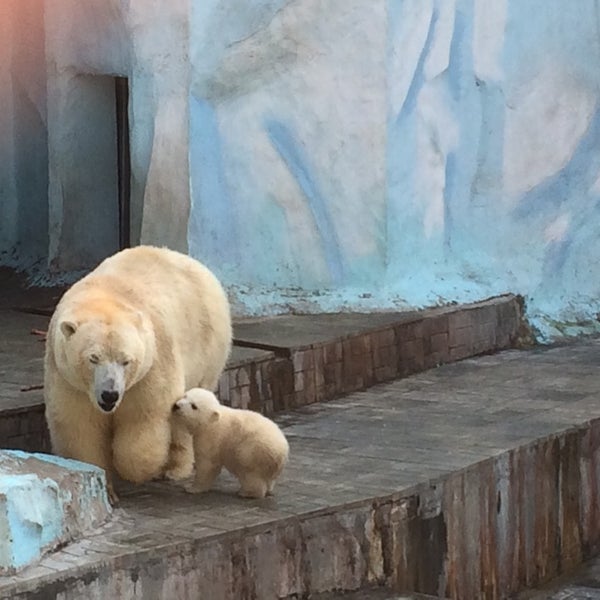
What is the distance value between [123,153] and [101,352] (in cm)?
480

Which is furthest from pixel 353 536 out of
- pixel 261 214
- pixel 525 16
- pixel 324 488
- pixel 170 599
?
pixel 525 16

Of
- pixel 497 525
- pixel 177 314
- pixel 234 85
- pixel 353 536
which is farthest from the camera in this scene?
pixel 234 85

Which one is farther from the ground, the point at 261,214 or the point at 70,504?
the point at 261,214

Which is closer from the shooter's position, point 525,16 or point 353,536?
point 353,536

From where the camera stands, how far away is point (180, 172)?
6898 millimetres

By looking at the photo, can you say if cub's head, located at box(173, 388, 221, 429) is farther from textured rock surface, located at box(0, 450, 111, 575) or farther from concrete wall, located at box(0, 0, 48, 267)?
concrete wall, located at box(0, 0, 48, 267)

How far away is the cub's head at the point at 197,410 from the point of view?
3.99 meters

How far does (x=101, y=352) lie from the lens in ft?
12.1

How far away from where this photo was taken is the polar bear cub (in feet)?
13.1

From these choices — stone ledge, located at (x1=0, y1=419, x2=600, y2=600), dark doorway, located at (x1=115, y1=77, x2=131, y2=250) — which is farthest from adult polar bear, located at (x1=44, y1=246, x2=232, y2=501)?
dark doorway, located at (x1=115, y1=77, x2=131, y2=250)

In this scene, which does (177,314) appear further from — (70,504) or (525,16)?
(525,16)

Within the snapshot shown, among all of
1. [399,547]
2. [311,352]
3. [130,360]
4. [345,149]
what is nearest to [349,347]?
[311,352]

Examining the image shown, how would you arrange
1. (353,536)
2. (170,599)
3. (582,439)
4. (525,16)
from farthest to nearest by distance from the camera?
1. (525,16)
2. (582,439)
3. (353,536)
4. (170,599)

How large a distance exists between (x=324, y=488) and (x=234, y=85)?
3198 mm
